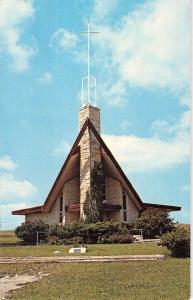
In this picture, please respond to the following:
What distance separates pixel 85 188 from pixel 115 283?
2.30 meters

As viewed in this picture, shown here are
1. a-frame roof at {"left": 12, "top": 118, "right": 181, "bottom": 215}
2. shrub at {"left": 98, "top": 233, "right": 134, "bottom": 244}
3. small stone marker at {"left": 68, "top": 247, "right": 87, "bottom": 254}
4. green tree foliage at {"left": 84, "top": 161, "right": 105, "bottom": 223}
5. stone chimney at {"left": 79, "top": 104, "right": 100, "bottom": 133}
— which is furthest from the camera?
green tree foliage at {"left": 84, "top": 161, "right": 105, "bottom": 223}

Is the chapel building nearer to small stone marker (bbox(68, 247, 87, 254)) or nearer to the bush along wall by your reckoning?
the bush along wall

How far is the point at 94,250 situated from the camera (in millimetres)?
6910

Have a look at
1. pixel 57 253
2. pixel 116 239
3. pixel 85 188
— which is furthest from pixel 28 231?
pixel 116 239

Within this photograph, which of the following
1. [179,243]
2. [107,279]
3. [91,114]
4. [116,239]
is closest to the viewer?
[107,279]

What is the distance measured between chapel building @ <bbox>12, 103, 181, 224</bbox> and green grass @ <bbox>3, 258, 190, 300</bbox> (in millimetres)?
784

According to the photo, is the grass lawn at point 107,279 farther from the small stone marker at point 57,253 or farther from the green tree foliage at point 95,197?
the green tree foliage at point 95,197

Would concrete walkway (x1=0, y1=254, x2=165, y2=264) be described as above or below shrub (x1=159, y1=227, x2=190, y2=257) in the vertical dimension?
below

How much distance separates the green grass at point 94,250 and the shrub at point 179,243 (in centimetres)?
19

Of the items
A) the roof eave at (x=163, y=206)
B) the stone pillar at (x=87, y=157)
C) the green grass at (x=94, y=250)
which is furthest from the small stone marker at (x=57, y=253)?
the roof eave at (x=163, y=206)

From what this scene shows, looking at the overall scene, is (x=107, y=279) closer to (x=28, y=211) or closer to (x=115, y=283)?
(x=115, y=283)

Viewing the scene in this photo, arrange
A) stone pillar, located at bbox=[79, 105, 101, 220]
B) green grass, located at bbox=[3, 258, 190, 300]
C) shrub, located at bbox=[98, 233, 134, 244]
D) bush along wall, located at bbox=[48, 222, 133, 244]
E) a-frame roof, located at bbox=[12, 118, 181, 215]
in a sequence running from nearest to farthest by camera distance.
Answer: green grass, located at bbox=[3, 258, 190, 300] → a-frame roof, located at bbox=[12, 118, 181, 215] → stone pillar, located at bbox=[79, 105, 101, 220] → bush along wall, located at bbox=[48, 222, 133, 244] → shrub, located at bbox=[98, 233, 134, 244]

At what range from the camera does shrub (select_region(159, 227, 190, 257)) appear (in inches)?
249

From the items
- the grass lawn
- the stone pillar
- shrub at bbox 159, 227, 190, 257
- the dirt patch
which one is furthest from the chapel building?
the dirt patch
